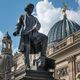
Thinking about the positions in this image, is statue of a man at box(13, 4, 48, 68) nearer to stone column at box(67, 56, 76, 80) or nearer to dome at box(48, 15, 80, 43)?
stone column at box(67, 56, 76, 80)

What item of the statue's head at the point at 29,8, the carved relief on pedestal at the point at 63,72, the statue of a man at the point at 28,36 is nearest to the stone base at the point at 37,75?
the statue of a man at the point at 28,36

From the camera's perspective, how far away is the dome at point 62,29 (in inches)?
2504

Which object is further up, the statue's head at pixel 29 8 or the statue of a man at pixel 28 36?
the statue's head at pixel 29 8

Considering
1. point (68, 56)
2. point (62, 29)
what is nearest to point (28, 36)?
point (68, 56)

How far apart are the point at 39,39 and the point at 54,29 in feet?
179

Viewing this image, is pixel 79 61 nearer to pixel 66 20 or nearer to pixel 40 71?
pixel 66 20

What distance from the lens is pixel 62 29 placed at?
64.9 metres

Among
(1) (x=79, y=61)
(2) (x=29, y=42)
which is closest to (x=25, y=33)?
(2) (x=29, y=42)

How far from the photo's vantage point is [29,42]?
476 inches

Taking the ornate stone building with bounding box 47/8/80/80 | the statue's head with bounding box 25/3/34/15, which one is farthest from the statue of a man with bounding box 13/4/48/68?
the ornate stone building with bounding box 47/8/80/80

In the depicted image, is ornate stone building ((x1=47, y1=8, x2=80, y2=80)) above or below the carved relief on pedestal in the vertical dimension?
above

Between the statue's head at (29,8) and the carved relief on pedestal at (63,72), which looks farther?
the carved relief on pedestal at (63,72)

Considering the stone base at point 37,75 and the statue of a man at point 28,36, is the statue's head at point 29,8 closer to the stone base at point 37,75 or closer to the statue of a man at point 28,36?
the statue of a man at point 28,36

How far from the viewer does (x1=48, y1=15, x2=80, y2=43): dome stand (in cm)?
6359
